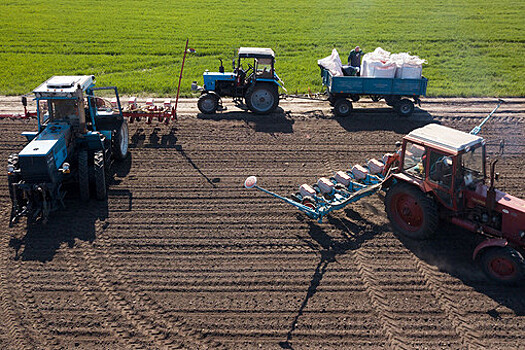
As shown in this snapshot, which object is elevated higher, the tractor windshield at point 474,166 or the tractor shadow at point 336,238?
the tractor windshield at point 474,166

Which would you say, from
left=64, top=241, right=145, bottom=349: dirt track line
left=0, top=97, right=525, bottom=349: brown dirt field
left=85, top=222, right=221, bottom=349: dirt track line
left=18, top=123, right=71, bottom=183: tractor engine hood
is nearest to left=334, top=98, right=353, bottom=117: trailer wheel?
left=0, top=97, right=525, bottom=349: brown dirt field

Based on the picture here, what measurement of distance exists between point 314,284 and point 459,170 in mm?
3193

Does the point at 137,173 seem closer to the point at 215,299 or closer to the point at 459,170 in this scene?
the point at 215,299

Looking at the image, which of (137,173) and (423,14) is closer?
(137,173)

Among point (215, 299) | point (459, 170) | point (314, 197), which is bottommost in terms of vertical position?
point (215, 299)

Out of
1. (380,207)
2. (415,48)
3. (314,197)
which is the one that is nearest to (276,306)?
(314,197)

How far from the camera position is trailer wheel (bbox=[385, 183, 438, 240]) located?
9242 mm

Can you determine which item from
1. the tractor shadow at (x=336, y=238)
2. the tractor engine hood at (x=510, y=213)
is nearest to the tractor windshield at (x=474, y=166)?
the tractor engine hood at (x=510, y=213)

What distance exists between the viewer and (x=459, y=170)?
8.98 meters

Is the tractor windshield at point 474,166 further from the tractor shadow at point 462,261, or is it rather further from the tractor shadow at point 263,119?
the tractor shadow at point 263,119

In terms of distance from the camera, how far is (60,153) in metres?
10.8

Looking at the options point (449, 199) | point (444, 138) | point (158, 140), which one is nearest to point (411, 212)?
point (449, 199)

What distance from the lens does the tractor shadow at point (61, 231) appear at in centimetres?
944

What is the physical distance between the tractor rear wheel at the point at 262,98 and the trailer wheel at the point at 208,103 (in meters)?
1.02
